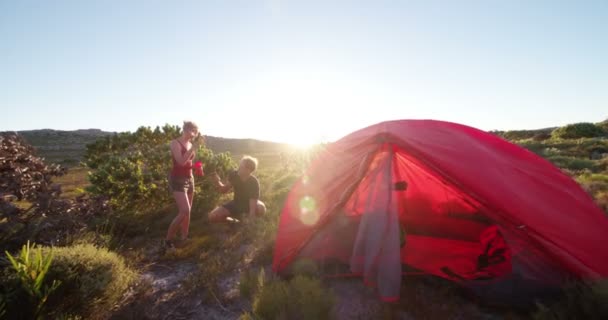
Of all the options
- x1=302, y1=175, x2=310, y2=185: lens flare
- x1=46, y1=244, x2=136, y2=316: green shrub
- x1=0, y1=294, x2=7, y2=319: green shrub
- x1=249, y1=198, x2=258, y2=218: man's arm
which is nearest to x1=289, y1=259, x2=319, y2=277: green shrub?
x1=302, y1=175, x2=310, y2=185: lens flare

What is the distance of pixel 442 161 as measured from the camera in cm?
339

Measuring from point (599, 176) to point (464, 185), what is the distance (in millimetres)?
8407

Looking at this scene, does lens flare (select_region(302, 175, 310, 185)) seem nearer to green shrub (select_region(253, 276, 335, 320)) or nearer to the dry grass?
green shrub (select_region(253, 276, 335, 320))

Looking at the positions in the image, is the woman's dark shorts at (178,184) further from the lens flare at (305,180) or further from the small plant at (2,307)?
the small plant at (2,307)

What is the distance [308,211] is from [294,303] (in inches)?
49.0

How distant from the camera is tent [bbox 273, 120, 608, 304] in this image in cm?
315

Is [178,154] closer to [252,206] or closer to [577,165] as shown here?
[252,206]

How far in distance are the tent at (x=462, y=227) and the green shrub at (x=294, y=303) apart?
2.03 feet

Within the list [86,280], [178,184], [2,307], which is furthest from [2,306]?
[178,184]

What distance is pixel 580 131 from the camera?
25.0 metres

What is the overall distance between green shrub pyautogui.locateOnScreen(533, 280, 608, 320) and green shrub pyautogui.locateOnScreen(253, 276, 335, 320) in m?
2.09

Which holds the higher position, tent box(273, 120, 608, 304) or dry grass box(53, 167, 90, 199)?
tent box(273, 120, 608, 304)

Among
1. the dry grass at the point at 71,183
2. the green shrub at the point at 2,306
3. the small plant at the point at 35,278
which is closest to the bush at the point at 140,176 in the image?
the dry grass at the point at 71,183

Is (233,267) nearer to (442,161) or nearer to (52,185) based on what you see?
(52,185)
